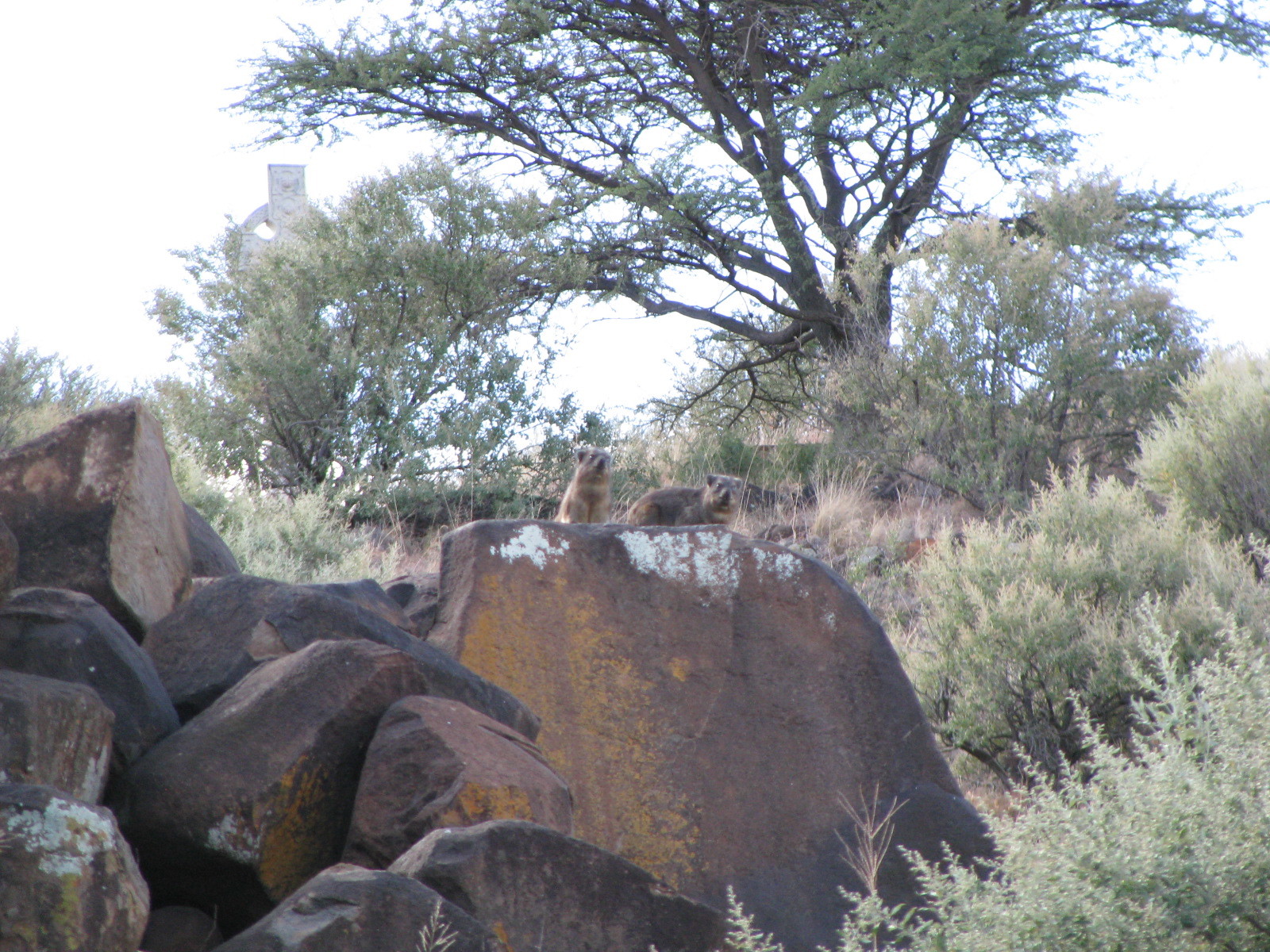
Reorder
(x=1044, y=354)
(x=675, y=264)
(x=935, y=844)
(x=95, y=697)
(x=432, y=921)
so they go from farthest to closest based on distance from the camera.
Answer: (x=675, y=264) → (x=1044, y=354) → (x=935, y=844) → (x=95, y=697) → (x=432, y=921)

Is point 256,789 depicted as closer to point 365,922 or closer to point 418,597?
point 365,922

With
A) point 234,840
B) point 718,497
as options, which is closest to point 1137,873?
point 234,840

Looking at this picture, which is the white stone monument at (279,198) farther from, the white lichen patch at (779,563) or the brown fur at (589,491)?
the white lichen patch at (779,563)

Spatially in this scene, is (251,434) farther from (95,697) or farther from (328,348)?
(95,697)

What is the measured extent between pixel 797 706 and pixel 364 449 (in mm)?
A: 9072

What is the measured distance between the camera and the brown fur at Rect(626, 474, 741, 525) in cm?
979

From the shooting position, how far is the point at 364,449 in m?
13.2

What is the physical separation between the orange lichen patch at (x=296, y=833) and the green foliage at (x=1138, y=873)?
1.43 meters

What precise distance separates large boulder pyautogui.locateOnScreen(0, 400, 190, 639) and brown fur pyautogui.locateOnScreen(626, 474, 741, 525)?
5370mm

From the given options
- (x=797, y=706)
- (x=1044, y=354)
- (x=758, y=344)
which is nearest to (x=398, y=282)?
(x=758, y=344)

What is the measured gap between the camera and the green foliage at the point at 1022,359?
12.6 m

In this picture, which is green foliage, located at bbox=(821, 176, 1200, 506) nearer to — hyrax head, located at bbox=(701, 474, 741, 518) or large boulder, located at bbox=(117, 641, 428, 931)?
hyrax head, located at bbox=(701, 474, 741, 518)

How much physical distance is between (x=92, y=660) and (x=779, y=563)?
2670 mm

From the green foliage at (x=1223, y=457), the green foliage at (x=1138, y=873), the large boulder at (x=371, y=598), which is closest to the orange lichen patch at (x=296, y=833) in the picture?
the large boulder at (x=371, y=598)
